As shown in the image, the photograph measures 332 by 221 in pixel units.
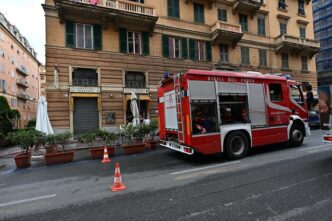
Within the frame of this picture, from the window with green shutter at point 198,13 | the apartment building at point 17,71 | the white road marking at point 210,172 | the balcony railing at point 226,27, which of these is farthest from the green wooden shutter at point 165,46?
the apartment building at point 17,71

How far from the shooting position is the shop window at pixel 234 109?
750cm

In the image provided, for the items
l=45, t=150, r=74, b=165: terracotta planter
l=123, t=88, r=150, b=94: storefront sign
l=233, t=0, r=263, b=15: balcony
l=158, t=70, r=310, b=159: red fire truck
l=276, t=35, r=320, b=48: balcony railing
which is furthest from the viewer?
l=276, t=35, r=320, b=48: balcony railing

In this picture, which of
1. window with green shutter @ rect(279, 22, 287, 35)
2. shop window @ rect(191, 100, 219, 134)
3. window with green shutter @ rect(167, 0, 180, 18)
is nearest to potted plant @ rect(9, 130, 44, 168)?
shop window @ rect(191, 100, 219, 134)

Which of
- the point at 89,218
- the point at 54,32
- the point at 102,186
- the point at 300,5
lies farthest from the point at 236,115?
the point at 300,5

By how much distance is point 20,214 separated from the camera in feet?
13.3

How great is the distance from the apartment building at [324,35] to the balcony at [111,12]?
4754cm

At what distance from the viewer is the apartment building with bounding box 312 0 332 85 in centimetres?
4925

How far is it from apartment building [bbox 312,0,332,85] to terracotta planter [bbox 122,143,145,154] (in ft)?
174

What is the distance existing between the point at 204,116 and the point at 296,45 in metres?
24.9

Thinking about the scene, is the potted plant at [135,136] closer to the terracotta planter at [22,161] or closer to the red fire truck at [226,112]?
the red fire truck at [226,112]

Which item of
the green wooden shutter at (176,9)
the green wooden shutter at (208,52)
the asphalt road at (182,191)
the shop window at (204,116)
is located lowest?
the asphalt road at (182,191)

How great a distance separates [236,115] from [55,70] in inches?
535

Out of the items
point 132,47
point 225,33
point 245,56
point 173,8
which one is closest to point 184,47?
point 173,8

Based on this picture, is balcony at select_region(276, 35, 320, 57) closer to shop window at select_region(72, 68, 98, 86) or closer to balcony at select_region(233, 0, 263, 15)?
balcony at select_region(233, 0, 263, 15)
